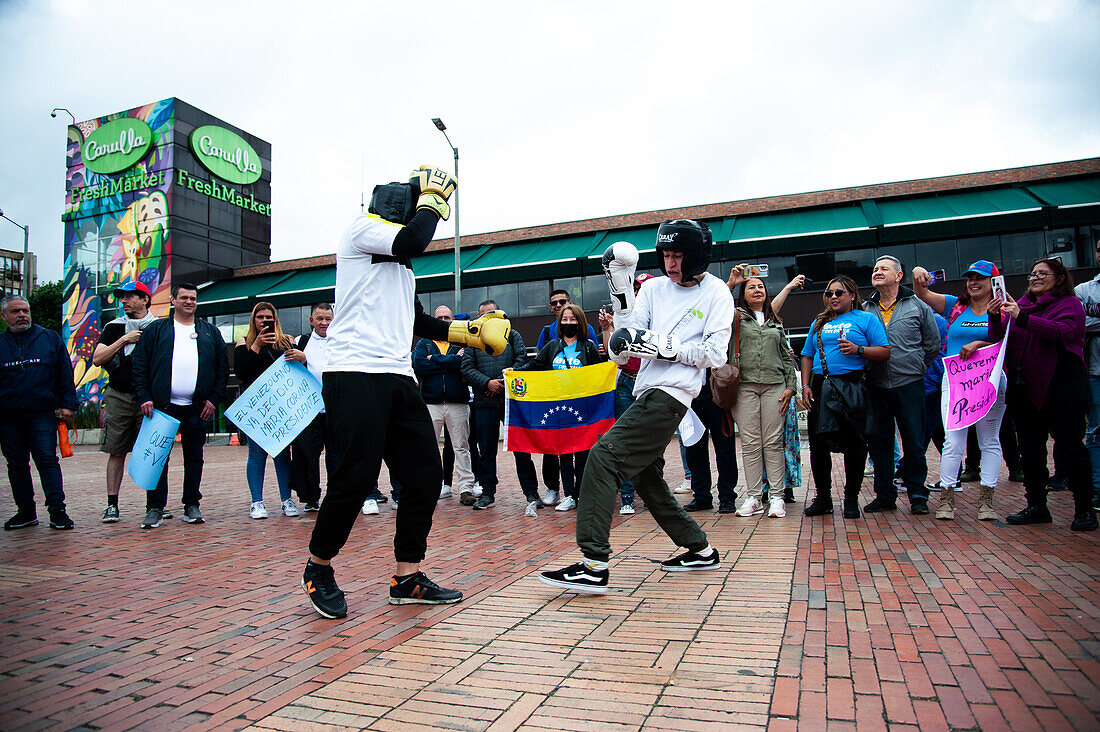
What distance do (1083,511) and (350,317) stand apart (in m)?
5.09

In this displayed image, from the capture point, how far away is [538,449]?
6832 mm

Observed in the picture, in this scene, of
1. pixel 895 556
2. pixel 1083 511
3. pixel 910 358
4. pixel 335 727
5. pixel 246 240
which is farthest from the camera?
pixel 246 240

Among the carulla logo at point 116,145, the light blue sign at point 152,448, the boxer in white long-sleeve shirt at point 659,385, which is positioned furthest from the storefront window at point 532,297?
the carulla logo at point 116,145

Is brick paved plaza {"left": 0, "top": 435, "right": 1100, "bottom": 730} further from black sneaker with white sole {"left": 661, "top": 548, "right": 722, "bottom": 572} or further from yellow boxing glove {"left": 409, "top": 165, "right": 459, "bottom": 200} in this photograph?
yellow boxing glove {"left": 409, "top": 165, "right": 459, "bottom": 200}

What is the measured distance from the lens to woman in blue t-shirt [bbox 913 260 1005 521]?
5.55 metres

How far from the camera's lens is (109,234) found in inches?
1735

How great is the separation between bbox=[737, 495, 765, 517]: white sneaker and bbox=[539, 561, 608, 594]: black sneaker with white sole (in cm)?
272

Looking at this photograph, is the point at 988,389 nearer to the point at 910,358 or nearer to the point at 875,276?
the point at 910,358

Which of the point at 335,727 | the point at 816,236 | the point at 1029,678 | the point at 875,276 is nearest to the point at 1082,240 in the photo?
the point at 816,236

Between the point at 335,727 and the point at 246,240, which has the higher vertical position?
the point at 246,240

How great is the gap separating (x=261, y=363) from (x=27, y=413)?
204 cm

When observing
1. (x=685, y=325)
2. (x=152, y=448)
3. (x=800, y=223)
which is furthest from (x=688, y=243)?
(x=800, y=223)

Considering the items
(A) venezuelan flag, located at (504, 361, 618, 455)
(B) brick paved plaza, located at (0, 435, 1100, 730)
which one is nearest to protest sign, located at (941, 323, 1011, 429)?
(B) brick paved plaza, located at (0, 435, 1100, 730)

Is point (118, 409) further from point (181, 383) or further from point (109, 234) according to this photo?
point (109, 234)
